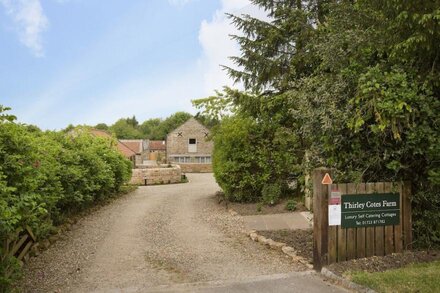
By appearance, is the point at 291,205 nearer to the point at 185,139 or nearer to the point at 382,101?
the point at 382,101

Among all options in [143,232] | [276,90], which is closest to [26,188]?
[143,232]

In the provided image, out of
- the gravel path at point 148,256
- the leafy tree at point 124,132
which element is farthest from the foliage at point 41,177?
the leafy tree at point 124,132

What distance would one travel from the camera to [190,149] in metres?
50.8

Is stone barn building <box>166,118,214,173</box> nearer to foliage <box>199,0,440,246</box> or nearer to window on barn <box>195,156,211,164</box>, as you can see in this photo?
window on barn <box>195,156,211,164</box>

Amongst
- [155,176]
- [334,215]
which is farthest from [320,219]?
[155,176]

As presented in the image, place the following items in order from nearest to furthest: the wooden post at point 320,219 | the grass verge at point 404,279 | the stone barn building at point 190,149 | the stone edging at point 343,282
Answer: the grass verge at point 404,279 → the stone edging at point 343,282 → the wooden post at point 320,219 → the stone barn building at point 190,149

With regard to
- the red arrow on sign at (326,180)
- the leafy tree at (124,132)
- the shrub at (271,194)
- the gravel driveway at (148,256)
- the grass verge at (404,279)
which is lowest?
the gravel driveway at (148,256)

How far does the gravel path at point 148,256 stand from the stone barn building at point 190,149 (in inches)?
1504

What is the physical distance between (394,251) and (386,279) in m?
1.65

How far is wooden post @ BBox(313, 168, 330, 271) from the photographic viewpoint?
628cm

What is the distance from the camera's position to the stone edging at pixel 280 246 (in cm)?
692

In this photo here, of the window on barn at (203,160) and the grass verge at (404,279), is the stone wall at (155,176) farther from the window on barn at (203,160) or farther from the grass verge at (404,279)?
the grass verge at (404,279)

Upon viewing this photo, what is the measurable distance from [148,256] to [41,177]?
239 cm

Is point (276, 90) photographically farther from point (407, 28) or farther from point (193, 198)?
point (407, 28)
